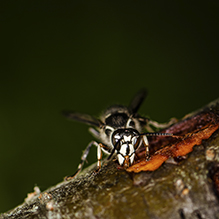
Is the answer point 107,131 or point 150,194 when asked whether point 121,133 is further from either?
point 150,194

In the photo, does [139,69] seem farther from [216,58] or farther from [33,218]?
[33,218]

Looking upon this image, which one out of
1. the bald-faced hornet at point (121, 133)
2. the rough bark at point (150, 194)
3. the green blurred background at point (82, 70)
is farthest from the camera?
the green blurred background at point (82, 70)

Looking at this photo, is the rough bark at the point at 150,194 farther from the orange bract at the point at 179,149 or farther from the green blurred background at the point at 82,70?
the green blurred background at the point at 82,70

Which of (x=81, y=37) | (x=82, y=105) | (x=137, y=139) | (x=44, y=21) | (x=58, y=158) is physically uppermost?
(x=44, y=21)

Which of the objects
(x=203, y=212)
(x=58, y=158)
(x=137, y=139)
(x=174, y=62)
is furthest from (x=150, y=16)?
(x=203, y=212)

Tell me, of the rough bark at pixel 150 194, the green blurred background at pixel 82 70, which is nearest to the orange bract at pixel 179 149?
the rough bark at pixel 150 194

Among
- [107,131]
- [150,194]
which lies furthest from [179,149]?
[107,131]
